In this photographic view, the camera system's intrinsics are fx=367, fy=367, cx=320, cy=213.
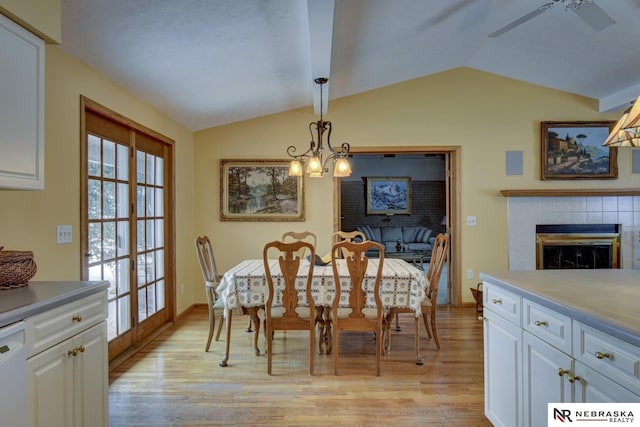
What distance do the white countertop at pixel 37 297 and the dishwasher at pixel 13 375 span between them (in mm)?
40

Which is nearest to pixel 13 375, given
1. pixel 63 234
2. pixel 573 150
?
Result: pixel 63 234

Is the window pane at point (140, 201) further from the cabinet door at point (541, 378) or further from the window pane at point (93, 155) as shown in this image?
the cabinet door at point (541, 378)

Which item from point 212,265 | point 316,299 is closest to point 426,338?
point 316,299

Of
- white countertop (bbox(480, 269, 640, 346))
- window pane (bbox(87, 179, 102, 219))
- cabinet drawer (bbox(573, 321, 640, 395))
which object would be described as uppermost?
window pane (bbox(87, 179, 102, 219))

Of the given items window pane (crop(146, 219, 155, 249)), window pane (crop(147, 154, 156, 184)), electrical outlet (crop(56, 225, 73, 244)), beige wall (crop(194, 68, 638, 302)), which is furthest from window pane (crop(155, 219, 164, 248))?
electrical outlet (crop(56, 225, 73, 244))

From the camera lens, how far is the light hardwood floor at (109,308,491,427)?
2213 millimetres

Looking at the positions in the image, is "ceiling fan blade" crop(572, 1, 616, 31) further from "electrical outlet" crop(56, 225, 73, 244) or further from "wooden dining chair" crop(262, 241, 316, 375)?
"electrical outlet" crop(56, 225, 73, 244)

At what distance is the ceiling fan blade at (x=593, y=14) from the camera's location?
228 centimetres

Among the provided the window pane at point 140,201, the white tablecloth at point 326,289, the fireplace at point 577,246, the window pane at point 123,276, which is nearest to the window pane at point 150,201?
the window pane at point 140,201

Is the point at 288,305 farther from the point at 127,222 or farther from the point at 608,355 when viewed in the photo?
the point at 608,355

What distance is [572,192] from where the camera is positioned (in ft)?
14.8

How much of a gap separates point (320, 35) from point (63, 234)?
84.8 inches

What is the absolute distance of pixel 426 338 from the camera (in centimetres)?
358

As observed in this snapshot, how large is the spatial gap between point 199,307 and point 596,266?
5.08 m
